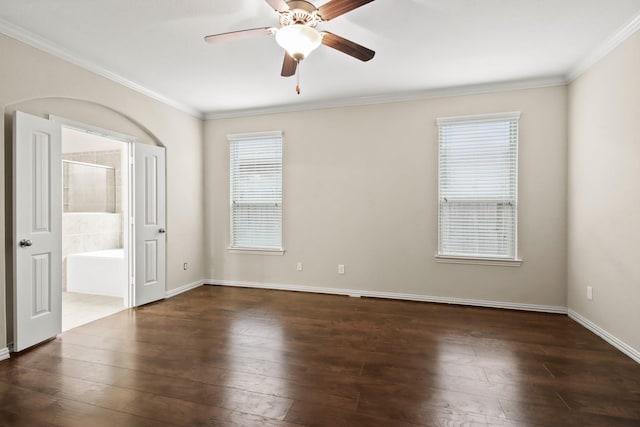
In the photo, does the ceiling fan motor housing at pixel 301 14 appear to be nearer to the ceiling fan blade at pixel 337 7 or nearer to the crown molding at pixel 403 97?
the ceiling fan blade at pixel 337 7

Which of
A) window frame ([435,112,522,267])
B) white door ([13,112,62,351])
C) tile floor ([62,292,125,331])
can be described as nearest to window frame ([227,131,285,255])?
tile floor ([62,292,125,331])

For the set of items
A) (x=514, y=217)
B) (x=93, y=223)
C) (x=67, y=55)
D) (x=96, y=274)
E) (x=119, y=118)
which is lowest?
(x=96, y=274)

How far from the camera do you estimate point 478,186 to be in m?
4.17

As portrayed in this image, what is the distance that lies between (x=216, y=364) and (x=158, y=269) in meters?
2.36

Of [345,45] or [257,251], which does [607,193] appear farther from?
[257,251]

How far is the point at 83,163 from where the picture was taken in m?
6.17

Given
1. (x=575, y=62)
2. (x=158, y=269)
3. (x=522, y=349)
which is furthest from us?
(x=158, y=269)

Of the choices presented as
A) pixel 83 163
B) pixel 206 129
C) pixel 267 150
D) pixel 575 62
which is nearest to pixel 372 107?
pixel 267 150

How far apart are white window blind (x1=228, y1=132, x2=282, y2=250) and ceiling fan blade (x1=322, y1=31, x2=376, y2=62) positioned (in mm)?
2536

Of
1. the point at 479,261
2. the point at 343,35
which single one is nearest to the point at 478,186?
the point at 479,261

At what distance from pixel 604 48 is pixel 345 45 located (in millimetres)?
2549

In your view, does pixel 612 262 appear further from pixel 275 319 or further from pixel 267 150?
pixel 267 150

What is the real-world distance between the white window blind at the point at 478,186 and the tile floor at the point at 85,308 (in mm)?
4246

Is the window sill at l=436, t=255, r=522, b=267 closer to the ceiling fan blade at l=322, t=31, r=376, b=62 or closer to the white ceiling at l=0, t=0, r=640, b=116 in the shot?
the white ceiling at l=0, t=0, r=640, b=116
